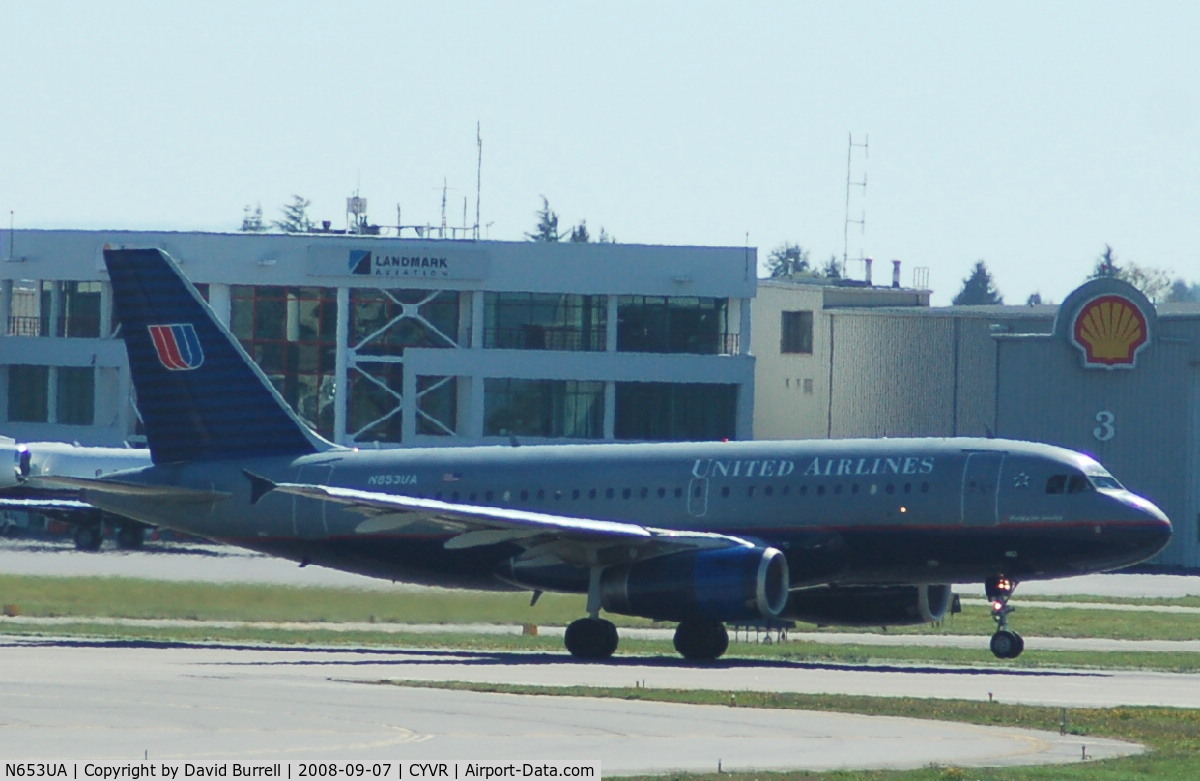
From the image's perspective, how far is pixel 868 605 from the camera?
38812mm

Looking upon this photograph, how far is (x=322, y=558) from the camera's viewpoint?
4144 cm

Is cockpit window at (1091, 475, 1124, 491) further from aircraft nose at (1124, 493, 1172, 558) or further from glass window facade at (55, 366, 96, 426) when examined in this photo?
glass window facade at (55, 366, 96, 426)

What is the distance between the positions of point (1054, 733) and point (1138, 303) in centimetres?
5612

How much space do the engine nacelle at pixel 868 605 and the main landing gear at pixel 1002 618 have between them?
1.43m

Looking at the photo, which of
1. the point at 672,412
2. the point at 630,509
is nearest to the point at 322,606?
the point at 630,509

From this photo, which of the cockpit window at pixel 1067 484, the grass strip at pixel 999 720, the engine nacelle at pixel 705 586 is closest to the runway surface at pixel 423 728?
the grass strip at pixel 999 720

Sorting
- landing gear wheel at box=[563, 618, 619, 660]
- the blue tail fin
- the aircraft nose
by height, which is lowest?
landing gear wheel at box=[563, 618, 619, 660]

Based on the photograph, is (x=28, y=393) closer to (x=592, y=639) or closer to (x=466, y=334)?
(x=466, y=334)

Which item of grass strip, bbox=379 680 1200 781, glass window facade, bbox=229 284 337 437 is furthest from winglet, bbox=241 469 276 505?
glass window facade, bbox=229 284 337 437

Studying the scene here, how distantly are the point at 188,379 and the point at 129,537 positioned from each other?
34582mm

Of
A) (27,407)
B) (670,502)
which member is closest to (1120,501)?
(670,502)

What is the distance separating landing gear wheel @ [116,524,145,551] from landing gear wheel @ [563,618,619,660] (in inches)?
1610

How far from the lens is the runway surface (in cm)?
2059

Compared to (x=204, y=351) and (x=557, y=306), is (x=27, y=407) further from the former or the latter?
(x=204, y=351)
